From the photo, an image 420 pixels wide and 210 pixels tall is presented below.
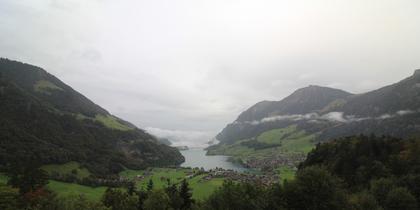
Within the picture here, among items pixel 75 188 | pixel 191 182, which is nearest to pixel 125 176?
pixel 191 182

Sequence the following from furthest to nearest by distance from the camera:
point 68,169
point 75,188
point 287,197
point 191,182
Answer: point 68,169 < point 191,182 < point 75,188 < point 287,197

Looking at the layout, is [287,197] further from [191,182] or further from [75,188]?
[75,188]

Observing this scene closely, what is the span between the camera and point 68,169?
15600cm

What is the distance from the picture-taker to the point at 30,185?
100 meters

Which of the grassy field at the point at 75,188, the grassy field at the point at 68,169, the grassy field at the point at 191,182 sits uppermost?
the grassy field at the point at 68,169

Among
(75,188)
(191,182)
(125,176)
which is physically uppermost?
(75,188)

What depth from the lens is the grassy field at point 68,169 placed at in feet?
486

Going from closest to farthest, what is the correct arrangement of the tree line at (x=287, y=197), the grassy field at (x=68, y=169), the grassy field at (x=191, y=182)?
the tree line at (x=287, y=197) → the grassy field at (x=191, y=182) → the grassy field at (x=68, y=169)

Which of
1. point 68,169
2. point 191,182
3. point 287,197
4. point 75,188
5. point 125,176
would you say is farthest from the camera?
point 125,176

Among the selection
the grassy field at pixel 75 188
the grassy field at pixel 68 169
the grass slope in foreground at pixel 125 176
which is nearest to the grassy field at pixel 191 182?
the grass slope in foreground at pixel 125 176

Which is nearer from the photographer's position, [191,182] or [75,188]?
[75,188]

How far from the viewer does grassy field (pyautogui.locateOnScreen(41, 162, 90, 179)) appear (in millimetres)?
148100

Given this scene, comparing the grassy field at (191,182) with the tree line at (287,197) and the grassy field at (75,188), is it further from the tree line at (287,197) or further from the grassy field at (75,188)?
the tree line at (287,197)

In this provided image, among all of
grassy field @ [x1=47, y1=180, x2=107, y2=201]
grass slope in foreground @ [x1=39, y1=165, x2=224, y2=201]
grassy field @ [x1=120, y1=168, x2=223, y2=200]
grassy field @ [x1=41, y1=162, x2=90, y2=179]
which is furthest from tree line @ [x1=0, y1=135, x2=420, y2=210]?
grassy field @ [x1=41, y1=162, x2=90, y2=179]
